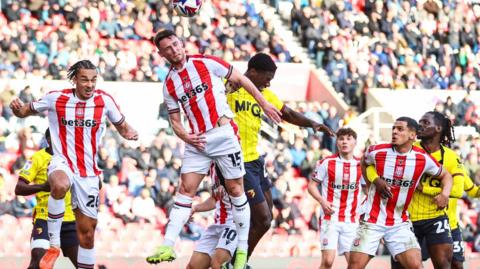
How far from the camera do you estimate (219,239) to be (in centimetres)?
1341

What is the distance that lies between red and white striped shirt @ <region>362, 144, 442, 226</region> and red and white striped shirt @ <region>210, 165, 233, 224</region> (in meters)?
1.46

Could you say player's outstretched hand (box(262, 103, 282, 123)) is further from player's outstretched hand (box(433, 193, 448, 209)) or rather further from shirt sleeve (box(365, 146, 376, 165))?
player's outstretched hand (box(433, 193, 448, 209))

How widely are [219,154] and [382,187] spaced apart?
69.7 inches

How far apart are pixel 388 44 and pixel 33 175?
17.1 metres

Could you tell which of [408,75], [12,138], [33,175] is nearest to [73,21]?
[12,138]

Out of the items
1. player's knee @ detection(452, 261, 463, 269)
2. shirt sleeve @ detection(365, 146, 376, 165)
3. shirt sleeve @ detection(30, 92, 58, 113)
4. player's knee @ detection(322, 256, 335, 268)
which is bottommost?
player's knee @ detection(322, 256, 335, 268)

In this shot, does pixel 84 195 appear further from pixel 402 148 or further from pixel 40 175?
pixel 402 148

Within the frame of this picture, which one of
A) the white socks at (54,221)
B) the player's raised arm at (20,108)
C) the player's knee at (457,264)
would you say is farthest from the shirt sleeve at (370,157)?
the player's raised arm at (20,108)

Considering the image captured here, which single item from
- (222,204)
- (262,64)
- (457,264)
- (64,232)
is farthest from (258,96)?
(457,264)

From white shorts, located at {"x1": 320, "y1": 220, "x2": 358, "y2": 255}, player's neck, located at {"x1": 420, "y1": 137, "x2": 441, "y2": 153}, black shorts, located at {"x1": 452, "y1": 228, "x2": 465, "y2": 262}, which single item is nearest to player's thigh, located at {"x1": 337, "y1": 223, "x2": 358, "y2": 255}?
white shorts, located at {"x1": 320, "y1": 220, "x2": 358, "y2": 255}

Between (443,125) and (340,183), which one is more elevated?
(443,125)

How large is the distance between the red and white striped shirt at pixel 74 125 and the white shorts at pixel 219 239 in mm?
1595

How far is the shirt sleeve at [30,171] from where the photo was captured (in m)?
13.2

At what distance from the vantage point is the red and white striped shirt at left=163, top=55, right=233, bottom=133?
1222cm
